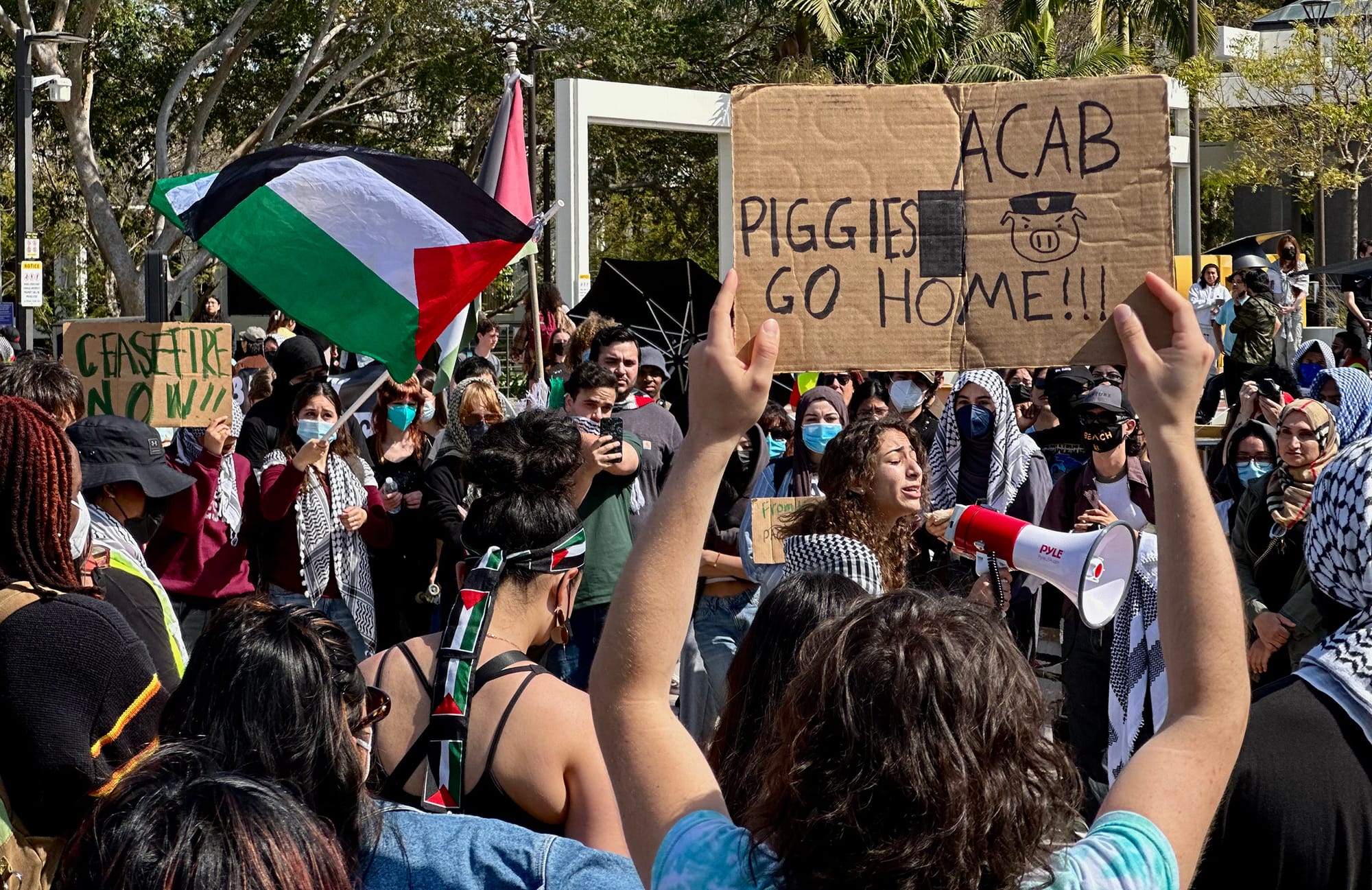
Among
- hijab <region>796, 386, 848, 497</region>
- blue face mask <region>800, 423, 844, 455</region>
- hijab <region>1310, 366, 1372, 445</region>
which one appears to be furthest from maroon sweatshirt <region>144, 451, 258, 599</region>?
hijab <region>1310, 366, 1372, 445</region>

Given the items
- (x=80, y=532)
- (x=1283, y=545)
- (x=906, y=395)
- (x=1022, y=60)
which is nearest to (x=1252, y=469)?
(x=1283, y=545)

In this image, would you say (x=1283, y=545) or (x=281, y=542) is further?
(x=281, y=542)

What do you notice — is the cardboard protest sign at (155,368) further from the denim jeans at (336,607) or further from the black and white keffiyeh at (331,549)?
the denim jeans at (336,607)

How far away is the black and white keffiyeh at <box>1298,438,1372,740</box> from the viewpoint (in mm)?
2244

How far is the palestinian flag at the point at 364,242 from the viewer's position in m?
5.92

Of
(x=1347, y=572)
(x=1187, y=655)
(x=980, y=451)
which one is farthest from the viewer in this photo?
(x=980, y=451)

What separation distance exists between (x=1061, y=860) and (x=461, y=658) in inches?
62.0

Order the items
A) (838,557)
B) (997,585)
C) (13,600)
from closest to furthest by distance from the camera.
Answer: (13,600) < (838,557) < (997,585)

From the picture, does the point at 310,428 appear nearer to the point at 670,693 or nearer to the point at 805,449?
the point at 805,449

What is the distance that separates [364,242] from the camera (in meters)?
6.09

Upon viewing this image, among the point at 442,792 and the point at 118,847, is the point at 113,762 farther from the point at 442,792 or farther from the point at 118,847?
the point at 118,847

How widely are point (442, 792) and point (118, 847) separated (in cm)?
135

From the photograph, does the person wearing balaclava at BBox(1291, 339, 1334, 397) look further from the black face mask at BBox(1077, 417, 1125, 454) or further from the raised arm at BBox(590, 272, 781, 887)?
the raised arm at BBox(590, 272, 781, 887)

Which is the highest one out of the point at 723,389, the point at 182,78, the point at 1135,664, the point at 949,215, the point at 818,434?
the point at 182,78
